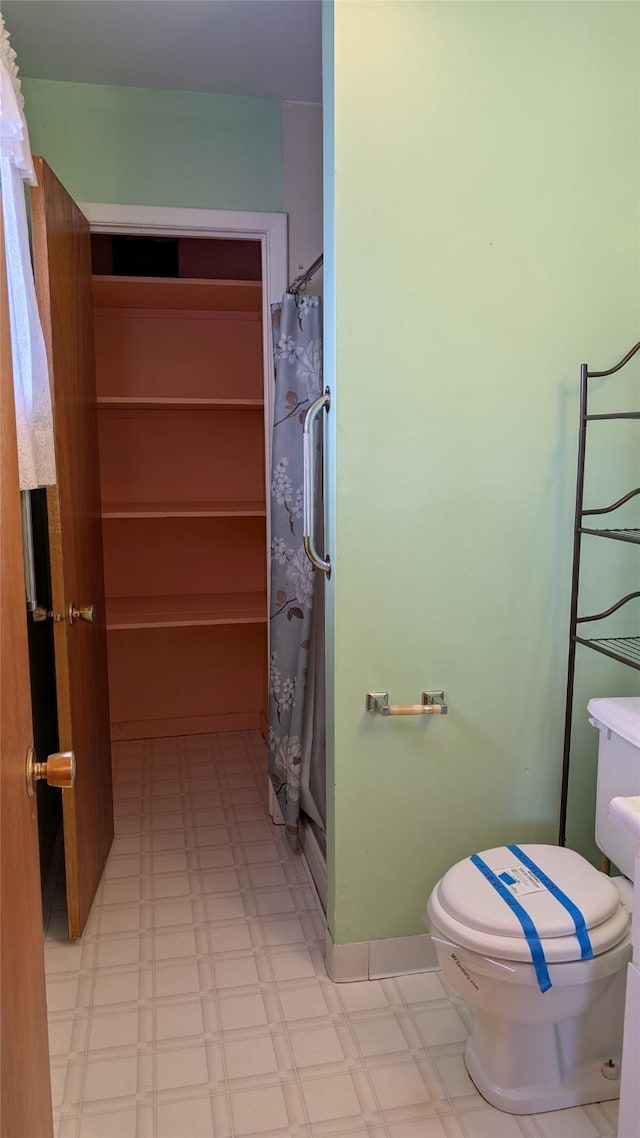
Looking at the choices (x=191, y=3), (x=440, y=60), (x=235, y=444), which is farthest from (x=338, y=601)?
(x=235, y=444)

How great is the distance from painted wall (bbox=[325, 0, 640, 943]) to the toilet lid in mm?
314

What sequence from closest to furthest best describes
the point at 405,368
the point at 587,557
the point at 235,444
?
the point at 405,368, the point at 587,557, the point at 235,444

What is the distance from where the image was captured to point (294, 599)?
258 centimetres

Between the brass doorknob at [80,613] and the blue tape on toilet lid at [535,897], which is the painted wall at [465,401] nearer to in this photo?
the blue tape on toilet lid at [535,897]

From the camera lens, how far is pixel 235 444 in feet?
11.8

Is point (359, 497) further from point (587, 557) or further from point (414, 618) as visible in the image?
point (587, 557)

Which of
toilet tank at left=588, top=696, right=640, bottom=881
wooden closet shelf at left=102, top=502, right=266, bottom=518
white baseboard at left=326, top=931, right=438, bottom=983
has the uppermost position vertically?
wooden closet shelf at left=102, top=502, right=266, bottom=518

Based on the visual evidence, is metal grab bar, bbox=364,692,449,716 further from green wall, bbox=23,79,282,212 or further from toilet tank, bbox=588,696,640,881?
green wall, bbox=23,79,282,212

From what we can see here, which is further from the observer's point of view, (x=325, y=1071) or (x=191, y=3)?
(x=191, y=3)

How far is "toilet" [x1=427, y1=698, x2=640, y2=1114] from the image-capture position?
1.50 metres

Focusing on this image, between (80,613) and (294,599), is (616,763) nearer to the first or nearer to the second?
(294,599)

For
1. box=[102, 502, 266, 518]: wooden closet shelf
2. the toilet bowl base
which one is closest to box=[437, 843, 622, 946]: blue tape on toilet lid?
the toilet bowl base

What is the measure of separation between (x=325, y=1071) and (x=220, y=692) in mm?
2128

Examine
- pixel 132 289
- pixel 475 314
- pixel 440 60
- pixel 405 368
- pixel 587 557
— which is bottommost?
pixel 587 557
